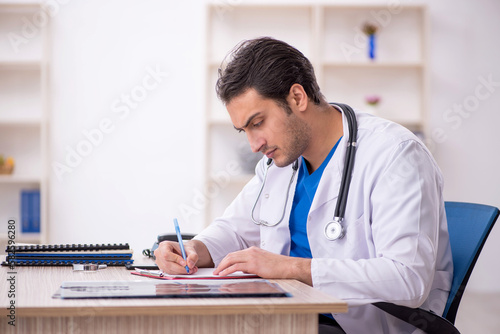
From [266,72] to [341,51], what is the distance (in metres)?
3.08


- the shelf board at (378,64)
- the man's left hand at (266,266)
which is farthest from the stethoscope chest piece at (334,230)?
the shelf board at (378,64)

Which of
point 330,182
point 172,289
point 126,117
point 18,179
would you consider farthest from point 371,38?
point 172,289

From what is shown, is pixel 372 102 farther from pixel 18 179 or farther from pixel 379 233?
pixel 379 233

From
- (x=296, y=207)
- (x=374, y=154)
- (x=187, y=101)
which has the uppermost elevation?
(x=187, y=101)

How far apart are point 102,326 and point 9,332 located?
15 centimetres

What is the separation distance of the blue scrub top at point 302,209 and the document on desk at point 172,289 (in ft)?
1.69

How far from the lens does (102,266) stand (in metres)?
1.59

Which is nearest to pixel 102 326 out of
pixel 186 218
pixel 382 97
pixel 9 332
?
pixel 9 332

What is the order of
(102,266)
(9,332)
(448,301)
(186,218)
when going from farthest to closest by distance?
(186,218) → (102,266) → (448,301) → (9,332)

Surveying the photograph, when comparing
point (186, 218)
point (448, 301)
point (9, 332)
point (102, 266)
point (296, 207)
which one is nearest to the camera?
point (9, 332)

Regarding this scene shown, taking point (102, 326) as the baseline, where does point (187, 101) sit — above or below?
above

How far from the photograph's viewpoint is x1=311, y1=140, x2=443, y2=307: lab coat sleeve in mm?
1310

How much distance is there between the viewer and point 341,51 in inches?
180

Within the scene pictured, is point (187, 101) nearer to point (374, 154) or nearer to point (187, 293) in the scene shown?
point (374, 154)
